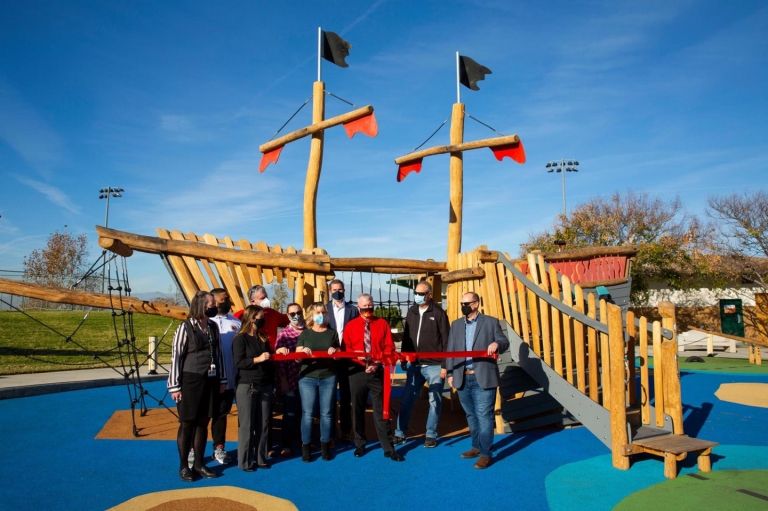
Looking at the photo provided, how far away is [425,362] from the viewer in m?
6.58

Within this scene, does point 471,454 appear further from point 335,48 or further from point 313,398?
point 335,48

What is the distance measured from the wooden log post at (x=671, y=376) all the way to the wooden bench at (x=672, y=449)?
0.71 feet

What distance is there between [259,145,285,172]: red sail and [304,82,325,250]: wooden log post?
0.62 m

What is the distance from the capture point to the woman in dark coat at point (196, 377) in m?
5.10

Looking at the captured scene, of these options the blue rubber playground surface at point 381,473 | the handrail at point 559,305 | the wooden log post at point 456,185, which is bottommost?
the blue rubber playground surface at point 381,473

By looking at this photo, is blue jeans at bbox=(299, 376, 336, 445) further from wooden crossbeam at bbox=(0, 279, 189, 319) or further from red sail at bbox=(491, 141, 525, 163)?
red sail at bbox=(491, 141, 525, 163)

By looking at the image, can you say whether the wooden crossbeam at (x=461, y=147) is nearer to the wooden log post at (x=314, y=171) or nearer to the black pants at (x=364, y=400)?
the wooden log post at (x=314, y=171)

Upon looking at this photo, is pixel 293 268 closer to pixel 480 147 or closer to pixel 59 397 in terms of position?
pixel 480 147

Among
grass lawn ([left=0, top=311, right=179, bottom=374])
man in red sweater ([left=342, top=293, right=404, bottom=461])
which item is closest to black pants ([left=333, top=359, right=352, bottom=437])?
man in red sweater ([left=342, top=293, right=404, bottom=461])

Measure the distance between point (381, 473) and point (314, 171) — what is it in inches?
233

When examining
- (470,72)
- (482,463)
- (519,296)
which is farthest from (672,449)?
(470,72)

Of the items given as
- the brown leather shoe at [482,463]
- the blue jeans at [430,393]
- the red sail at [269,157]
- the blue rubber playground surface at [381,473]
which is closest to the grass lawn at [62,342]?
the red sail at [269,157]

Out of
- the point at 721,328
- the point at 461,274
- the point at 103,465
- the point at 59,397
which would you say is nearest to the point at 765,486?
the point at 461,274

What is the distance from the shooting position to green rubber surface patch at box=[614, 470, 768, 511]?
14.7ft
